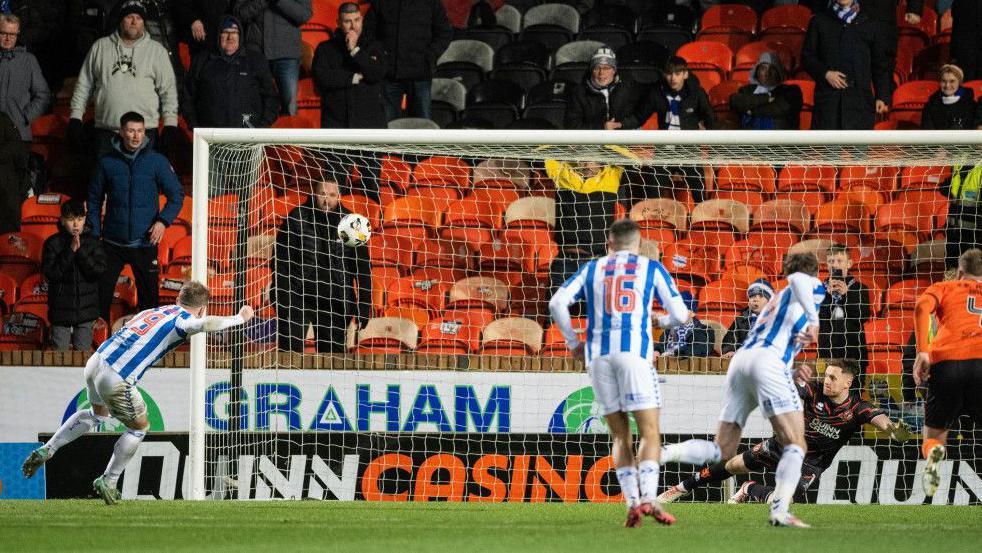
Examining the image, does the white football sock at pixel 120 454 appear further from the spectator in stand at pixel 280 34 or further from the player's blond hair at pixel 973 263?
the player's blond hair at pixel 973 263

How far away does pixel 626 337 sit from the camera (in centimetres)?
773

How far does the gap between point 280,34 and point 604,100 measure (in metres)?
3.52

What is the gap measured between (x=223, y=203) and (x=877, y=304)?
5.67m

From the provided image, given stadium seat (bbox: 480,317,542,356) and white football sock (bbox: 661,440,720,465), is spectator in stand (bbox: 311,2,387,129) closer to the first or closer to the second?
stadium seat (bbox: 480,317,542,356)

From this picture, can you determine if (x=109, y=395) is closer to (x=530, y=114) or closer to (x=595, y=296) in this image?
(x=595, y=296)

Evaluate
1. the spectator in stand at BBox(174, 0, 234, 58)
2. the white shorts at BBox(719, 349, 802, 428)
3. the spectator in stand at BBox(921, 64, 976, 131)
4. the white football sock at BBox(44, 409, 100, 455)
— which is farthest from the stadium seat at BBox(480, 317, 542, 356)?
the spectator in stand at BBox(174, 0, 234, 58)

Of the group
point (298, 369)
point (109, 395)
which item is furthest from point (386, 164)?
point (109, 395)

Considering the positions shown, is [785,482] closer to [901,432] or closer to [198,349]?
[901,432]

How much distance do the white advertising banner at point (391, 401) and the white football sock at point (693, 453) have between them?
118 inches

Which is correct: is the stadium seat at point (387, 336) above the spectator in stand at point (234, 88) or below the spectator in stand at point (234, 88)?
below

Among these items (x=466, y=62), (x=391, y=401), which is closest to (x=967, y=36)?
(x=466, y=62)

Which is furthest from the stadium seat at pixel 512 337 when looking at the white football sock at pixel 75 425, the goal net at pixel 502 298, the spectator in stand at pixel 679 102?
the white football sock at pixel 75 425

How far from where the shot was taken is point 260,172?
12.3m

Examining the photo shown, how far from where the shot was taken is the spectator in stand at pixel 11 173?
13.4 m
